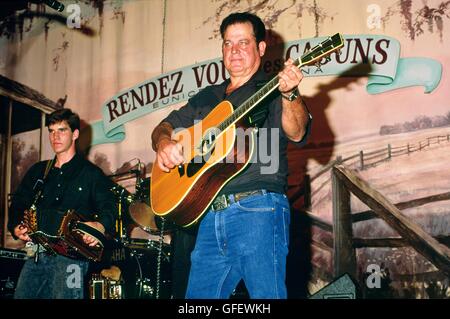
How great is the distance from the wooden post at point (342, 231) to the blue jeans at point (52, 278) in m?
2.17

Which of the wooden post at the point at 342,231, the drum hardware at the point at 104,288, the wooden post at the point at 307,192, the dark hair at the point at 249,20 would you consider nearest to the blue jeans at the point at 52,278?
the drum hardware at the point at 104,288

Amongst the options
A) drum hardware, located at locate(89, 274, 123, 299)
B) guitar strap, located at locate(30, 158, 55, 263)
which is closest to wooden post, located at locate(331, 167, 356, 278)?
drum hardware, located at locate(89, 274, 123, 299)

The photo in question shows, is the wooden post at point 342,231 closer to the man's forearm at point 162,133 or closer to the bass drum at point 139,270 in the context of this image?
the bass drum at point 139,270

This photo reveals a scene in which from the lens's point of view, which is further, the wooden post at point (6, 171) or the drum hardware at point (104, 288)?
the wooden post at point (6, 171)

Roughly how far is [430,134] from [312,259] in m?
1.45

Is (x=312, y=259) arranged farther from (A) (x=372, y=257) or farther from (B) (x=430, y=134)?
(B) (x=430, y=134)

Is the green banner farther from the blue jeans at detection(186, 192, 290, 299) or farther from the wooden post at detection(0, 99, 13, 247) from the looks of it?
the blue jeans at detection(186, 192, 290, 299)

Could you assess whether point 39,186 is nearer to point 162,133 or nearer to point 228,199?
point 162,133

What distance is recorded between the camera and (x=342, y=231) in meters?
4.42

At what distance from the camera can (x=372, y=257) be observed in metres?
4.24

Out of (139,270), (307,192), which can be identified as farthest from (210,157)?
(307,192)

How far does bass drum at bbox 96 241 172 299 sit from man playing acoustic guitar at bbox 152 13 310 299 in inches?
64.2

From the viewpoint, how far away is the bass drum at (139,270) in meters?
4.12

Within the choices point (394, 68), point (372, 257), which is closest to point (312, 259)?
point (372, 257)
